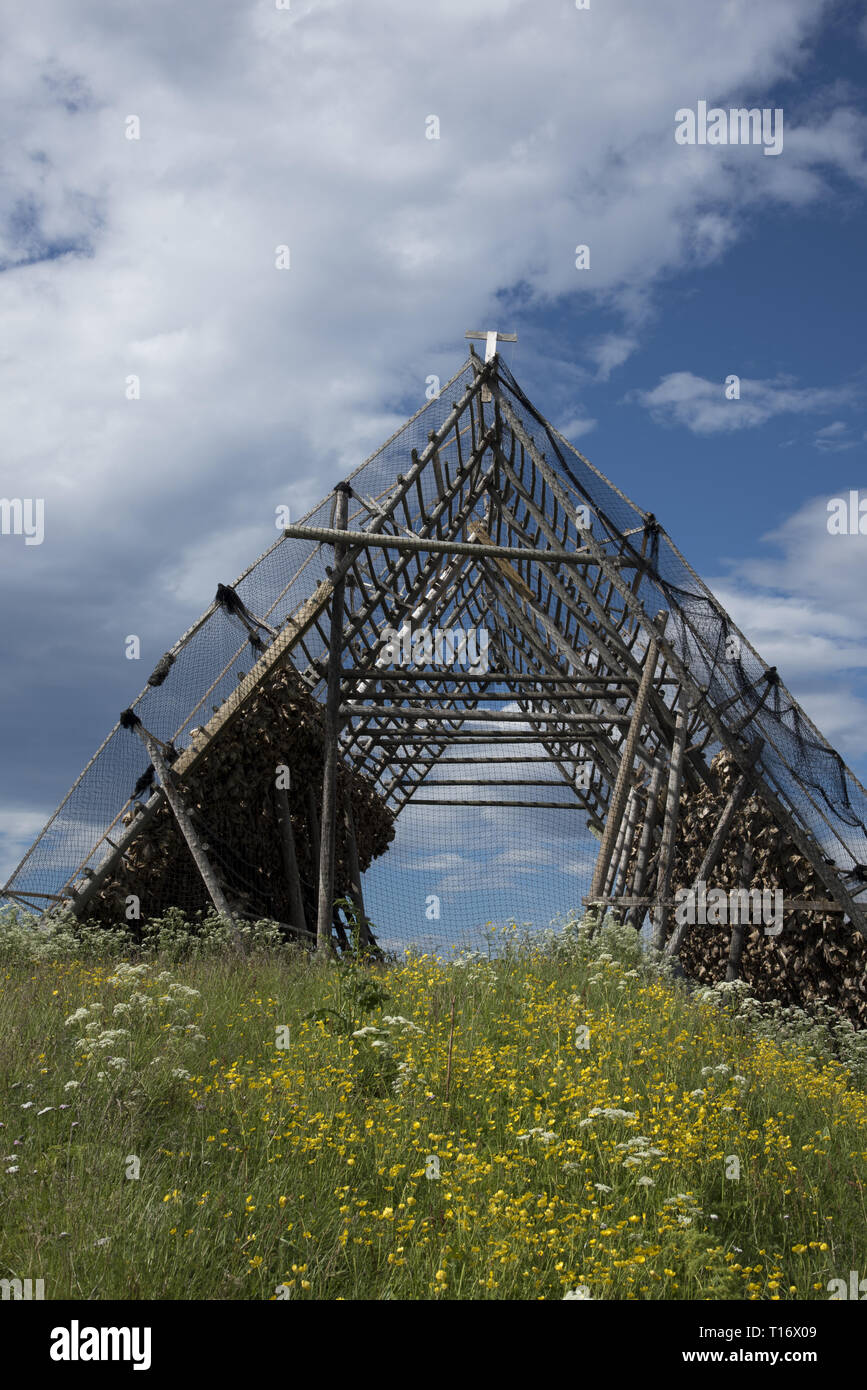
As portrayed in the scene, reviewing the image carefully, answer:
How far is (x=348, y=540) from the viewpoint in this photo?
39.4 feet

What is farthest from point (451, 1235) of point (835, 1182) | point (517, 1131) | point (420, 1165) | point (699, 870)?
point (699, 870)

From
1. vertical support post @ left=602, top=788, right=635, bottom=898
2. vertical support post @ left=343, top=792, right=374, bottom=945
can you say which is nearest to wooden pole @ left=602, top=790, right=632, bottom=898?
vertical support post @ left=602, top=788, right=635, bottom=898

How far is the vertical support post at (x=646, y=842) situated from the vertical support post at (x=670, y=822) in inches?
8.8

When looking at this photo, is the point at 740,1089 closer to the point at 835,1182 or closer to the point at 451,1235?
the point at 835,1182

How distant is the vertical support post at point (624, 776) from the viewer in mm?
12078

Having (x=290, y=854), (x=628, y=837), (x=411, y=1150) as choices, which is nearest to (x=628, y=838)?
(x=628, y=837)

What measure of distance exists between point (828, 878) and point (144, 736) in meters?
7.95

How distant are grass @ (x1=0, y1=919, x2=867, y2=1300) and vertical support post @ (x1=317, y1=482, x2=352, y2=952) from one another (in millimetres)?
3862

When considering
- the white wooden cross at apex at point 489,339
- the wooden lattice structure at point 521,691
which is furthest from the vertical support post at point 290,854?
the white wooden cross at apex at point 489,339

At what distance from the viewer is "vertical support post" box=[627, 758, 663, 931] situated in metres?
12.8

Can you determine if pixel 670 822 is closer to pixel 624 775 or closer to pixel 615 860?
pixel 624 775

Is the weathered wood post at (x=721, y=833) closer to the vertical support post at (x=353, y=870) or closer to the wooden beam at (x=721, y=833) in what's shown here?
the wooden beam at (x=721, y=833)

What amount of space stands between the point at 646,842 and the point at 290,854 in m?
4.57

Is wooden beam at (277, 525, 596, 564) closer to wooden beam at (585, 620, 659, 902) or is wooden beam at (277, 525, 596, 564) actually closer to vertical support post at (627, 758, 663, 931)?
wooden beam at (585, 620, 659, 902)
